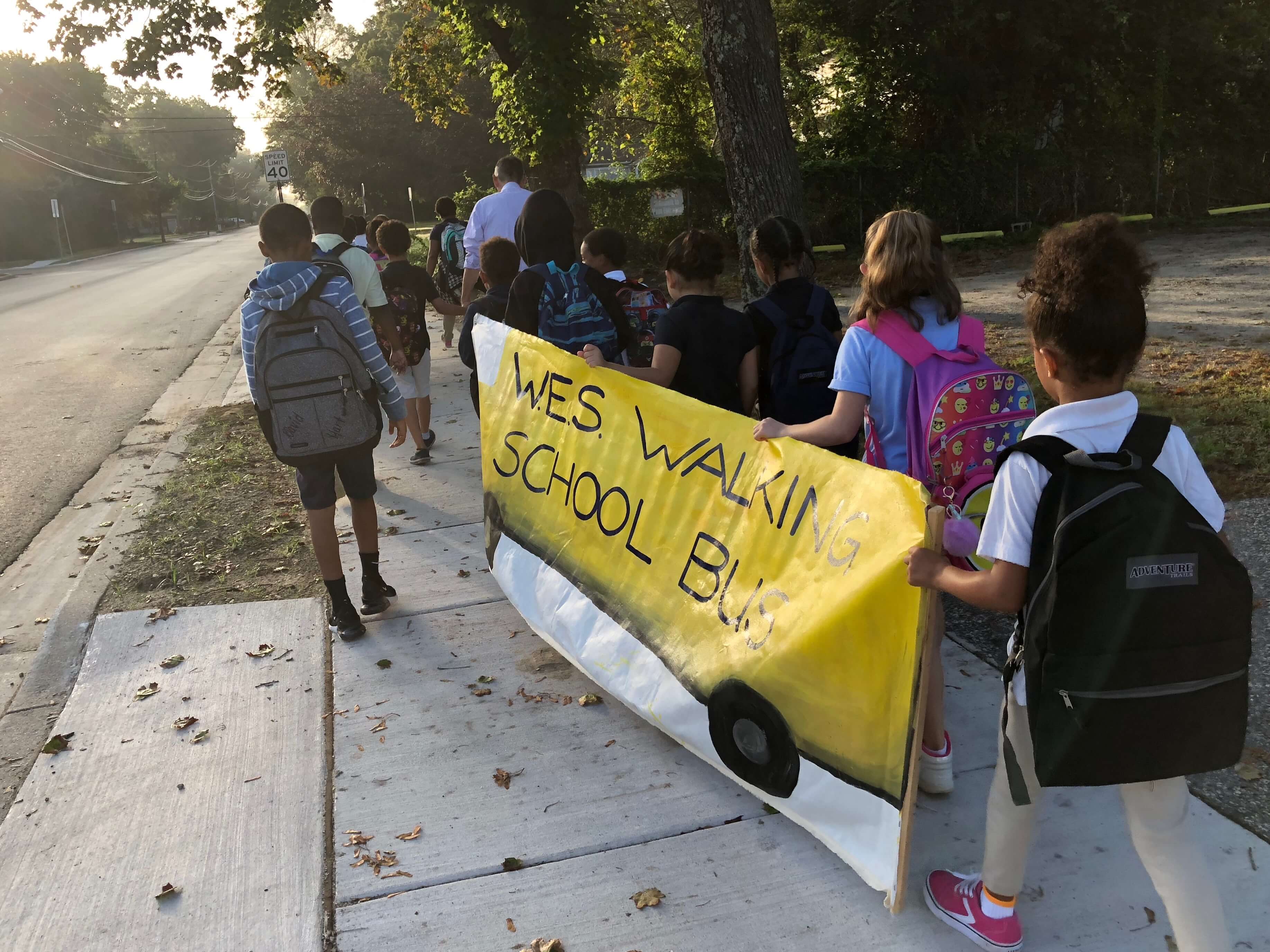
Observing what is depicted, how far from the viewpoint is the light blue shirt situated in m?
2.84

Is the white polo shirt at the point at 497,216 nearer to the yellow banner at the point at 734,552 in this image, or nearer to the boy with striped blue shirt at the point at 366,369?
the boy with striped blue shirt at the point at 366,369

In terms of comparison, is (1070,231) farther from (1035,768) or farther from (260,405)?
(260,405)

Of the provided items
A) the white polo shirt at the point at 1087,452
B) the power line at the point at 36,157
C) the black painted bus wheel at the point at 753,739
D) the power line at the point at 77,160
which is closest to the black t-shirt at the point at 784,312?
the black painted bus wheel at the point at 753,739

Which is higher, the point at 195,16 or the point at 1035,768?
the point at 195,16

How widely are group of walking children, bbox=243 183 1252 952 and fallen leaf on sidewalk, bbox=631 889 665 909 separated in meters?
0.74

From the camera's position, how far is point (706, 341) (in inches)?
149

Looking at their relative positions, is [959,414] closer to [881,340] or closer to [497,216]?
[881,340]

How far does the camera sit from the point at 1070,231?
207 centimetres

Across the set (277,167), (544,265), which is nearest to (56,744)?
(544,265)

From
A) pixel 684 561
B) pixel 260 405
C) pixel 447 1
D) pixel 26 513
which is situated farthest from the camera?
pixel 447 1

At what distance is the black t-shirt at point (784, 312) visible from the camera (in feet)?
12.1

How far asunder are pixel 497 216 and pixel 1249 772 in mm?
6854

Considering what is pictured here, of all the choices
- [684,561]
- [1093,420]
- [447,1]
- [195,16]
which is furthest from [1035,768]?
[195,16]

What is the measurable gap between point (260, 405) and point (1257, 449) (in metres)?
5.72
